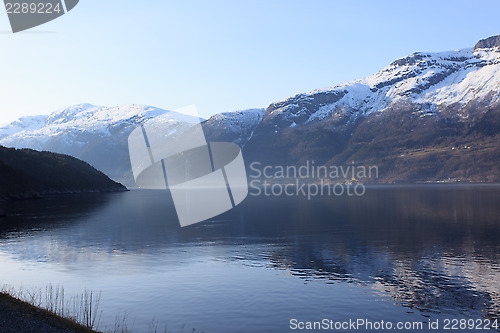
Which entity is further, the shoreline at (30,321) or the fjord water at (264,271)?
the fjord water at (264,271)

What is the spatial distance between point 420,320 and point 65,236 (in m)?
69.3

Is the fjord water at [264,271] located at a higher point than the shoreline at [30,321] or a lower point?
lower

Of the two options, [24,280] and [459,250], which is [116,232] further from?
[459,250]

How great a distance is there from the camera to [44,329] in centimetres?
2531

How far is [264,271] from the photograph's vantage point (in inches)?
2069

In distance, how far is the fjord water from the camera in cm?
3666

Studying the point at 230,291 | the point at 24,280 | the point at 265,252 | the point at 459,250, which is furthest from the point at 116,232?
the point at 459,250

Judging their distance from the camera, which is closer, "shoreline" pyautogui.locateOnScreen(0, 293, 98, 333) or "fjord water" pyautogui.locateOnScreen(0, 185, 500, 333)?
"shoreline" pyautogui.locateOnScreen(0, 293, 98, 333)

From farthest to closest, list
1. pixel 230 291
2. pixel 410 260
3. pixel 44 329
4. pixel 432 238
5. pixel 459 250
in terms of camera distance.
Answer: pixel 432 238 < pixel 459 250 < pixel 410 260 < pixel 230 291 < pixel 44 329

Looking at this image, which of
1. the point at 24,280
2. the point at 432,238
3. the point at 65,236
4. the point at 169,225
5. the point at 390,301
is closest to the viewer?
the point at 390,301

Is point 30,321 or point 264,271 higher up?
point 30,321

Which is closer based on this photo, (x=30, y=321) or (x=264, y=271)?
(x=30, y=321)

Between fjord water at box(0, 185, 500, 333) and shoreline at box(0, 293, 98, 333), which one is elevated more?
shoreline at box(0, 293, 98, 333)

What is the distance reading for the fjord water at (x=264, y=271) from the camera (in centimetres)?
3666
